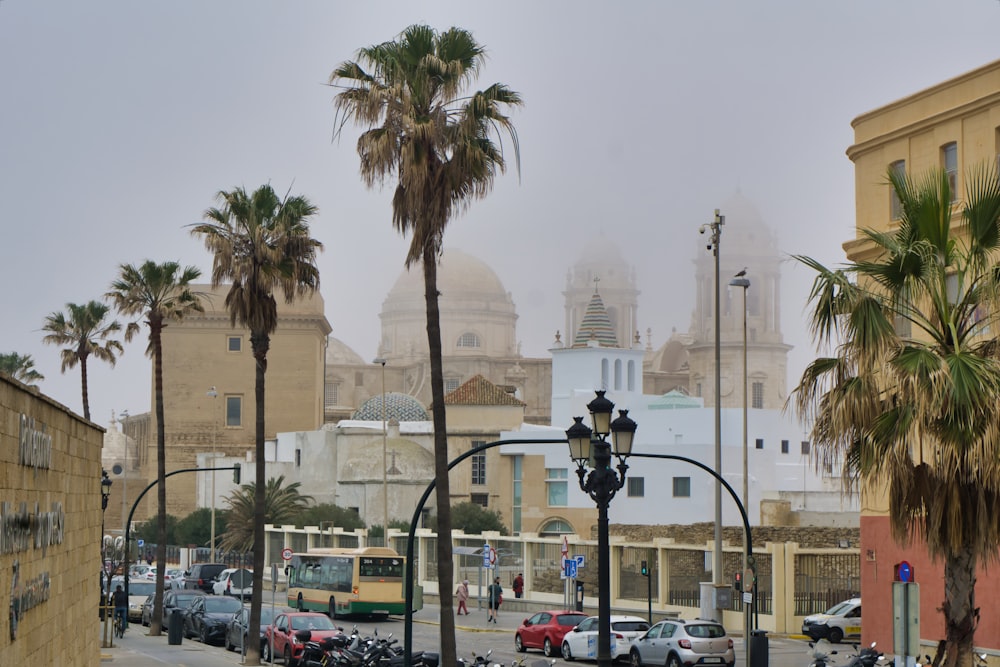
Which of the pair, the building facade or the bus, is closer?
the building facade

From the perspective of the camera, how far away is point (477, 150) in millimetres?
26422

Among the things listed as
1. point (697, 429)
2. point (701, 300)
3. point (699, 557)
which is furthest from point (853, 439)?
point (701, 300)

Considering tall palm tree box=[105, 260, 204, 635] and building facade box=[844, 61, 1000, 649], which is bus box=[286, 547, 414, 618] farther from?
building facade box=[844, 61, 1000, 649]

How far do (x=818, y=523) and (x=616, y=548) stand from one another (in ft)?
103

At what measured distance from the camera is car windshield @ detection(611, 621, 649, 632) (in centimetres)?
3544

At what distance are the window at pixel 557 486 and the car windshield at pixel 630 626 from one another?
4975 centimetres

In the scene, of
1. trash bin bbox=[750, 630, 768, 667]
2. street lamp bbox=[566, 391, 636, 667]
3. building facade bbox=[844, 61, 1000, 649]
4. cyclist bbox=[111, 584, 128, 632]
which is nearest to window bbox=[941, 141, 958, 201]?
building facade bbox=[844, 61, 1000, 649]

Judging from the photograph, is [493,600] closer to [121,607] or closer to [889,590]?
[121,607]

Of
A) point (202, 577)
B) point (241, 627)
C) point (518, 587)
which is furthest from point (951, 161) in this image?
point (202, 577)

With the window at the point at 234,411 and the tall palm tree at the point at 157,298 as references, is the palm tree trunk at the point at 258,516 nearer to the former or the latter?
the tall palm tree at the point at 157,298

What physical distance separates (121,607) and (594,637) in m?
16.7

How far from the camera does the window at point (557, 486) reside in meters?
85.6

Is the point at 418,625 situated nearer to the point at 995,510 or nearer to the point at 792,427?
the point at 995,510

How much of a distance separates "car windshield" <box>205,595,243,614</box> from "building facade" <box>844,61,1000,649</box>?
18.7m
